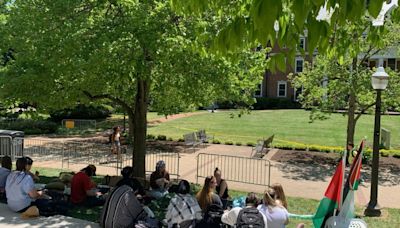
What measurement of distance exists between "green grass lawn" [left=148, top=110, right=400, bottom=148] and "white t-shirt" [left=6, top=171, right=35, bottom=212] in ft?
54.8

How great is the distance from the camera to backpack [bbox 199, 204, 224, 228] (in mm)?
7836

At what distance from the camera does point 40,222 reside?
852 centimetres

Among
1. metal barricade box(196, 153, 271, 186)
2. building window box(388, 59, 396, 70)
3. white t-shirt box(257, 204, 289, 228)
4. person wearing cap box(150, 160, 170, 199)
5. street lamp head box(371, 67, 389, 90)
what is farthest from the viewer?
building window box(388, 59, 396, 70)

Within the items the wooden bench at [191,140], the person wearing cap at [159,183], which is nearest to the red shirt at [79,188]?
the person wearing cap at [159,183]

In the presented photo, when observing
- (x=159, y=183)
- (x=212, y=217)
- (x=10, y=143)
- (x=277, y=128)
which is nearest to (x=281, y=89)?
(x=277, y=128)

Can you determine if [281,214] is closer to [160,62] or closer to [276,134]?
[160,62]

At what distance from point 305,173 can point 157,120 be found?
2346 cm

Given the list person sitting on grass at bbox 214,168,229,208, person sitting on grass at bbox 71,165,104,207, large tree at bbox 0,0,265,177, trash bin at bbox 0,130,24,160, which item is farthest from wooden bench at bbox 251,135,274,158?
person sitting on grass at bbox 71,165,104,207

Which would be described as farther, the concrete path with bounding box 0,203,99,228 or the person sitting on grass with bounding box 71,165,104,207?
the person sitting on grass with bounding box 71,165,104,207

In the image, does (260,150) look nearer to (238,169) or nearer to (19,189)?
(238,169)

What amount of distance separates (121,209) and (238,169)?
9.40 m

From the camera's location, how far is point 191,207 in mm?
7496

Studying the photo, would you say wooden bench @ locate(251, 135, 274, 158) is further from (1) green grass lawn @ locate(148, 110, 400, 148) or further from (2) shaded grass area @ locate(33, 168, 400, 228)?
(2) shaded grass area @ locate(33, 168, 400, 228)

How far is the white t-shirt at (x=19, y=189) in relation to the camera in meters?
8.68
